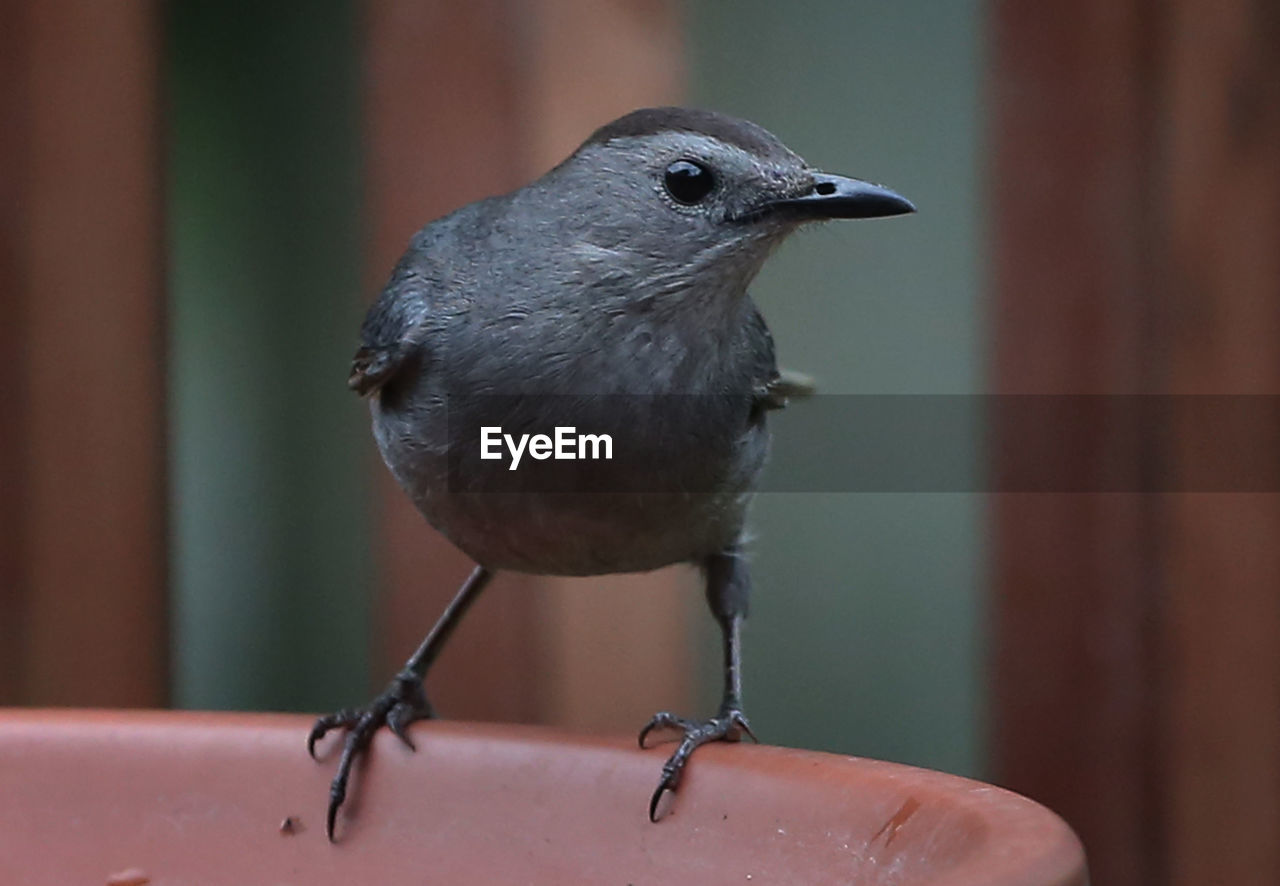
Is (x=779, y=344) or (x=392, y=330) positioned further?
(x=779, y=344)

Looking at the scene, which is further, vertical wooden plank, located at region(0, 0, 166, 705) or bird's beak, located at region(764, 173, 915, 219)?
vertical wooden plank, located at region(0, 0, 166, 705)

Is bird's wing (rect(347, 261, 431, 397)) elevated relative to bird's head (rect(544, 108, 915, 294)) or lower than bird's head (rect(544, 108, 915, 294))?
lower

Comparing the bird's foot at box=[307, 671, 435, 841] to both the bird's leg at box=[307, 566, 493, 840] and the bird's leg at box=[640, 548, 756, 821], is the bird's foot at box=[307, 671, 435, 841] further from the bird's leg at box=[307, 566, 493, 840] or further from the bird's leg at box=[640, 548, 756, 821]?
the bird's leg at box=[640, 548, 756, 821]

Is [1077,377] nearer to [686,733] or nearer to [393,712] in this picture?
[686,733]

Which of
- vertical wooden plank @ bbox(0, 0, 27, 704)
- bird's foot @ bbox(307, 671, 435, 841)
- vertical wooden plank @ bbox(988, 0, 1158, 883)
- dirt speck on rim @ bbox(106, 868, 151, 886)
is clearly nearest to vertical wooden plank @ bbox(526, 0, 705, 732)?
vertical wooden plank @ bbox(988, 0, 1158, 883)

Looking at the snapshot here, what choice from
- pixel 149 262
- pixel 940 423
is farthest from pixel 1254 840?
pixel 149 262

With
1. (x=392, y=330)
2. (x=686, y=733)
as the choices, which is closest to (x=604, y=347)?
(x=392, y=330)

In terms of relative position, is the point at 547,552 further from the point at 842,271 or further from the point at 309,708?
the point at 309,708
